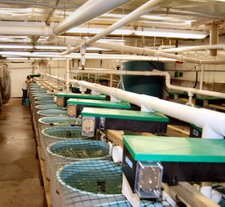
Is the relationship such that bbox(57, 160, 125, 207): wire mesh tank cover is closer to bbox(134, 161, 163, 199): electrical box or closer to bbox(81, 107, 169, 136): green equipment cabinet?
bbox(81, 107, 169, 136): green equipment cabinet

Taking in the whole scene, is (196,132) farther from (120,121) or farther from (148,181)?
(148,181)

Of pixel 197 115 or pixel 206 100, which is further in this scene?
pixel 206 100

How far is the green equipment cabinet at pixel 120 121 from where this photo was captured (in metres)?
1.38

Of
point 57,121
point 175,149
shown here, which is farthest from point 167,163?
point 57,121

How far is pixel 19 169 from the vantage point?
4.32 m

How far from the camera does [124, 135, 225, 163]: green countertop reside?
0.71 meters

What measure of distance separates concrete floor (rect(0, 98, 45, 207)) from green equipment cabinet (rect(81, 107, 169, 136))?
2182 millimetres

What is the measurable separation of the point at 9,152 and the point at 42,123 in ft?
9.58

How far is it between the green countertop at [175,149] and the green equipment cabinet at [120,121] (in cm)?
52

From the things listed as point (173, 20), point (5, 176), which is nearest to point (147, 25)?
point (173, 20)

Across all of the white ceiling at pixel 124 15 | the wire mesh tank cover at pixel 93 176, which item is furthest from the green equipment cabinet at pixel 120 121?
the white ceiling at pixel 124 15

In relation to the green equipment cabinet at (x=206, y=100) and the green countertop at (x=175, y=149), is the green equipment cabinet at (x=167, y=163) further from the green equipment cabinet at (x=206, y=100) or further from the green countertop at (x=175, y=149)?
the green equipment cabinet at (x=206, y=100)

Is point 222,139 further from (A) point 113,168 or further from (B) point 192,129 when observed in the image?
(A) point 113,168

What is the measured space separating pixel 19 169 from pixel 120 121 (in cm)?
338
